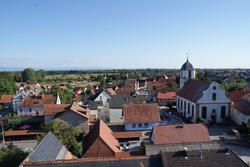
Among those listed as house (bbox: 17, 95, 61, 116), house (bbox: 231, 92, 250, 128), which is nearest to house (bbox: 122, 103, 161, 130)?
house (bbox: 231, 92, 250, 128)

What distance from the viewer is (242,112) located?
112 feet

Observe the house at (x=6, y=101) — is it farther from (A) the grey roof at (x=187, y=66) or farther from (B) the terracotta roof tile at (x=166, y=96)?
(A) the grey roof at (x=187, y=66)

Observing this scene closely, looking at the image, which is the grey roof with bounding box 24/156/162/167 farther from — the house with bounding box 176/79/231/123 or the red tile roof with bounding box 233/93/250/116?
the house with bounding box 176/79/231/123

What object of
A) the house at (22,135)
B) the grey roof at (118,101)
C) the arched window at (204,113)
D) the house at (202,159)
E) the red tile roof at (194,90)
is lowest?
the house at (22,135)

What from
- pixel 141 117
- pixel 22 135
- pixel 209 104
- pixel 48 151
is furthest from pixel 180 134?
pixel 22 135

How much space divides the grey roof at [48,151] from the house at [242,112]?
3030 centimetres

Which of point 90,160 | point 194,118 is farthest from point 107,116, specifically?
point 90,160

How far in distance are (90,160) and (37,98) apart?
37.0 m

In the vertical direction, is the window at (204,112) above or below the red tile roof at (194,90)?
below

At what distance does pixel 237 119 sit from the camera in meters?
36.3

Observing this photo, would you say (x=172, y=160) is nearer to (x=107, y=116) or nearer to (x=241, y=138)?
(x=241, y=138)

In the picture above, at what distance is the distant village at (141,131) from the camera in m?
13.5

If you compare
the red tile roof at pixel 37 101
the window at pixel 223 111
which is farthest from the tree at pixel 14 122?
the window at pixel 223 111

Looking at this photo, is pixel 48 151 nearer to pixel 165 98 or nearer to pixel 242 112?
pixel 242 112
